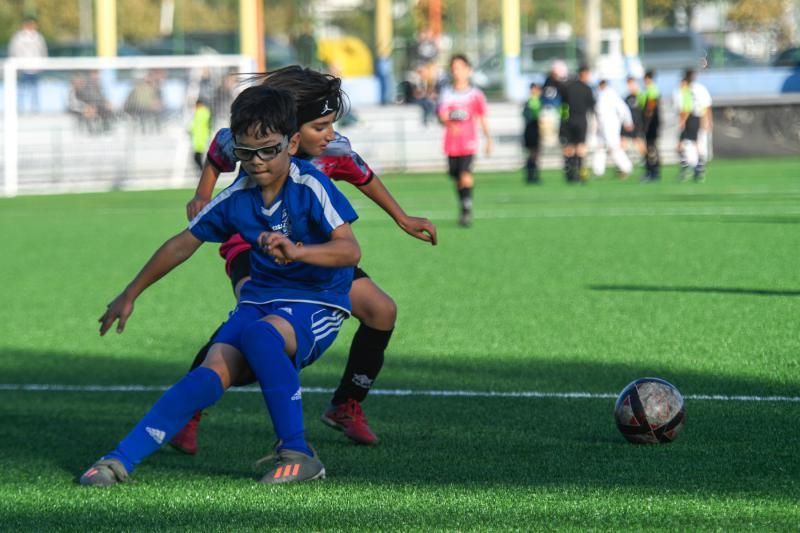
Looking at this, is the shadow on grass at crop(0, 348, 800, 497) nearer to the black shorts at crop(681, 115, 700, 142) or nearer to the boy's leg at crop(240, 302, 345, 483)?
the boy's leg at crop(240, 302, 345, 483)

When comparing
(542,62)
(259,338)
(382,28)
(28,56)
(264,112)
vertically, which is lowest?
(259,338)

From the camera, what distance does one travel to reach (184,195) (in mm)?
27844

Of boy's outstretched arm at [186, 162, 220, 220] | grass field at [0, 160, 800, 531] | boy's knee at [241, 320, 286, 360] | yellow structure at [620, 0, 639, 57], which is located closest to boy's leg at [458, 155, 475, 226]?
grass field at [0, 160, 800, 531]

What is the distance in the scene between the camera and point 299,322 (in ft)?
16.9

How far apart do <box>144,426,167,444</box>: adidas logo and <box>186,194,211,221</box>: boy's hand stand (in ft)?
3.11

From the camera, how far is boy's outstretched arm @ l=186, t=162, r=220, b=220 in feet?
18.7

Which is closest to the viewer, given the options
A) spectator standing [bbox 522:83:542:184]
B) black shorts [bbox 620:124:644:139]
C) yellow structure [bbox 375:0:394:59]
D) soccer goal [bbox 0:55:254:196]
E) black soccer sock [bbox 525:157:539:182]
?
black soccer sock [bbox 525:157:539:182]

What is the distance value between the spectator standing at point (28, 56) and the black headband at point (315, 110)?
2459 cm

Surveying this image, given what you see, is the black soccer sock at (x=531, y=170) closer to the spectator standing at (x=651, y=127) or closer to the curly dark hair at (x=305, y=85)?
the spectator standing at (x=651, y=127)

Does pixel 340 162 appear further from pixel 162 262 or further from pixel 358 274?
pixel 162 262

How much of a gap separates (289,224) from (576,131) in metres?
22.4

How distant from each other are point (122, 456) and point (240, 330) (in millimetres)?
605

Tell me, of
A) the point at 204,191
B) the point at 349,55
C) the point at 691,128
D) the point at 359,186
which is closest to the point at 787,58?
the point at 691,128

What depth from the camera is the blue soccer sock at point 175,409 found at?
198 inches
